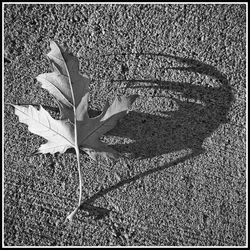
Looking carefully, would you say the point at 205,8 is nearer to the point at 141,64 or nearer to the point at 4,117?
the point at 141,64

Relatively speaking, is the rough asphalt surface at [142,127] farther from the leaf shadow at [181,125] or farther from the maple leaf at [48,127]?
the maple leaf at [48,127]

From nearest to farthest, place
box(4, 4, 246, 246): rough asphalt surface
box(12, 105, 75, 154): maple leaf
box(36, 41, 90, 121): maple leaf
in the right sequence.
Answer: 1. box(36, 41, 90, 121): maple leaf
2. box(12, 105, 75, 154): maple leaf
3. box(4, 4, 246, 246): rough asphalt surface

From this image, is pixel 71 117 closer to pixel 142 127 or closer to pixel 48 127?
pixel 48 127

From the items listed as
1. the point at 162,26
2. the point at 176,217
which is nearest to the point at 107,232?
the point at 176,217

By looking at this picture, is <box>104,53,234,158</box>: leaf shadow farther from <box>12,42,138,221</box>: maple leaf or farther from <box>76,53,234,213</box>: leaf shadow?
<box>12,42,138,221</box>: maple leaf

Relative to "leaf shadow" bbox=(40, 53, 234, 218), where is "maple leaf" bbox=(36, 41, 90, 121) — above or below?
above

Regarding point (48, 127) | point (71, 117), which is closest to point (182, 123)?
point (71, 117)

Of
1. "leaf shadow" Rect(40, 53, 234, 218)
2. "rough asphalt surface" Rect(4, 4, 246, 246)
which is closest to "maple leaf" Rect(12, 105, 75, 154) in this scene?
"rough asphalt surface" Rect(4, 4, 246, 246)
